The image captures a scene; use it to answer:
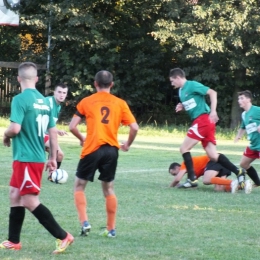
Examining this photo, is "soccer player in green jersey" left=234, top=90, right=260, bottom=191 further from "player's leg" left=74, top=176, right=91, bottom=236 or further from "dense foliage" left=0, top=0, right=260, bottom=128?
"dense foliage" left=0, top=0, right=260, bottom=128

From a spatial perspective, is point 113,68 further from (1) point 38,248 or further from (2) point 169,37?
(1) point 38,248

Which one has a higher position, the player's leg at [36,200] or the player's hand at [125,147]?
the player's hand at [125,147]

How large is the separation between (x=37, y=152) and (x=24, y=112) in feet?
1.17

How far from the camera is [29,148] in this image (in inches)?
260

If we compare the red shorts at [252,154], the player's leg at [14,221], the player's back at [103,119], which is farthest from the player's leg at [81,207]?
the red shorts at [252,154]

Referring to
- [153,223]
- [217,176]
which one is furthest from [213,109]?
[153,223]

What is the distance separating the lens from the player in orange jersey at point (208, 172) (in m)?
12.1

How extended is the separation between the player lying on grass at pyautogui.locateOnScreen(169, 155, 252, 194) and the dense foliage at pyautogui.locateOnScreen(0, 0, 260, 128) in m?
20.3

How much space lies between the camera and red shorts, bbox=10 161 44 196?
6578 mm

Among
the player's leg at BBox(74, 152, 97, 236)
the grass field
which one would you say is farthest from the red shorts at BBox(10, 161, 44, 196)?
the player's leg at BBox(74, 152, 97, 236)

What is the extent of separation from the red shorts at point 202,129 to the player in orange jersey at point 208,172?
1.37ft

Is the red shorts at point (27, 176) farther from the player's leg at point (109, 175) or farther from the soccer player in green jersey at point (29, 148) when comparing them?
the player's leg at point (109, 175)

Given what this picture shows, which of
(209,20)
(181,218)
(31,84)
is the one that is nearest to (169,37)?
(209,20)

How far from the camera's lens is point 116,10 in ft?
124
